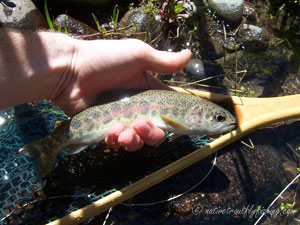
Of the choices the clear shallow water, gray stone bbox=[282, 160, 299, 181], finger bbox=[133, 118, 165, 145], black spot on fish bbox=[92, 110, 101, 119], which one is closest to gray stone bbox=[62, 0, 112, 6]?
the clear shallow water

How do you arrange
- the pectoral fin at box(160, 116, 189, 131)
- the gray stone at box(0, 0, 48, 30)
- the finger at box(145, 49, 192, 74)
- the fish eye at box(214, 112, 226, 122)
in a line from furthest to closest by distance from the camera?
the gray stone at box(0, 0, 48, 30), the finger at box(145, 49, 192, 74), the fish eye at box(214, 112, 226, 122), the pectoral fin at box(160, 116, 189, 131)

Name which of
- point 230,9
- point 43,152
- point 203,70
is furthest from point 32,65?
point 230,9

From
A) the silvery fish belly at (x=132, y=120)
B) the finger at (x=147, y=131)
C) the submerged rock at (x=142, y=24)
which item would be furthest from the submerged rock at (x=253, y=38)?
the finger at (x=147, y=131)

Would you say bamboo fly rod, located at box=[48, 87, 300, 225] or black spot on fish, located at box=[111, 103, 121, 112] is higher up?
black spot on fish, located at box=[111, 103, 121, 112]

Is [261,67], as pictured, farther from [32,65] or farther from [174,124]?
[32,65]

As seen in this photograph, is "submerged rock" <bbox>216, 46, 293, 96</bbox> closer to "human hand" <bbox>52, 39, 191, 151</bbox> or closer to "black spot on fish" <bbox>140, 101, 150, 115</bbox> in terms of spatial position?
"human hand" <bbox>52, 39, 191, 151</bbox>

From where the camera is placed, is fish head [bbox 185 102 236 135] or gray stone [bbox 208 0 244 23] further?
gray stone [bbox 208 0 244 23]
